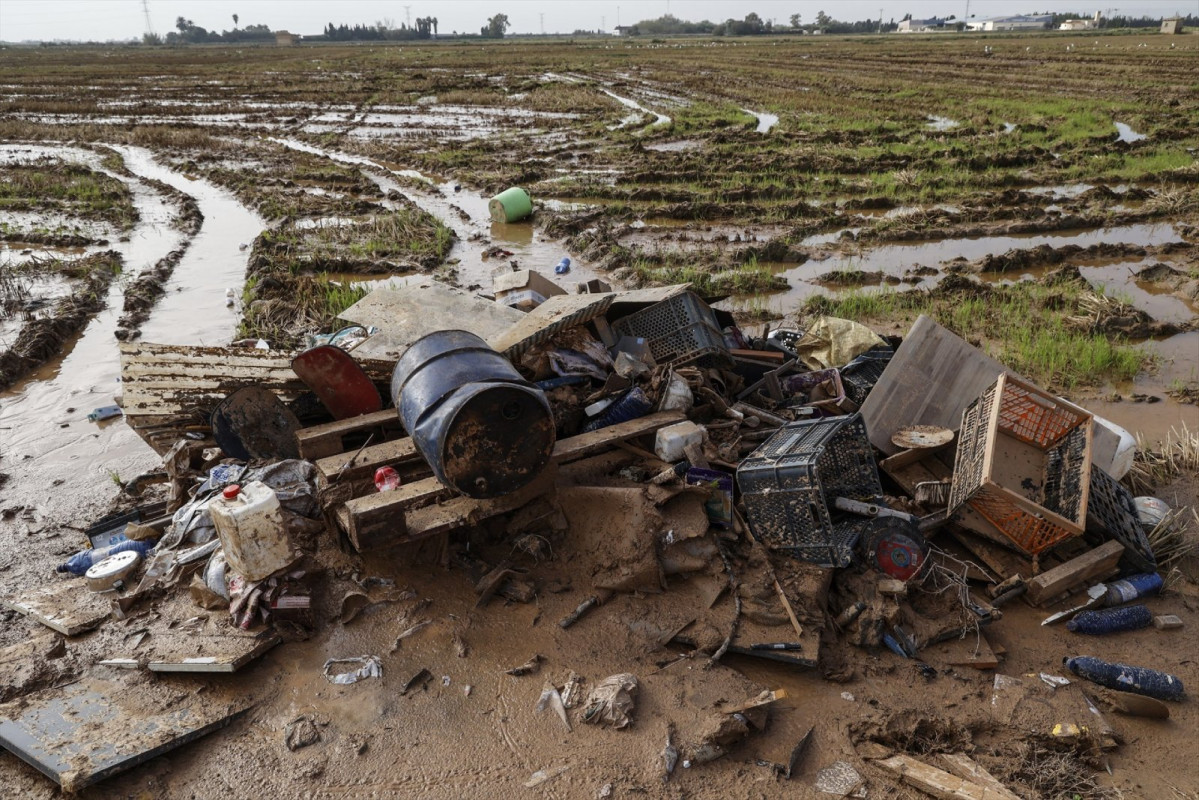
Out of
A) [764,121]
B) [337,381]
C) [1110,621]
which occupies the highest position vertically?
[764,121]

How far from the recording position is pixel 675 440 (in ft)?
14.3

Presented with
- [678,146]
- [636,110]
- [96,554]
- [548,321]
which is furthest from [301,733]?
[636,110]

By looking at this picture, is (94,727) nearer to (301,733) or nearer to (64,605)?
(301,733)

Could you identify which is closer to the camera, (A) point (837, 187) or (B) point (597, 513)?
(B) point (597, 513)

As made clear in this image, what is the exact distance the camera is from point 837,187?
13742 mm

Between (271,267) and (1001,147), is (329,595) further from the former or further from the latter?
(1001,147)

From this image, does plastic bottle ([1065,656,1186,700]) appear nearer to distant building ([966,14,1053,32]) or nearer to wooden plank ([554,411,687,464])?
wooden plank ([554,411,687,464])

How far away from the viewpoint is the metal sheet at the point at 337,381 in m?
4.61

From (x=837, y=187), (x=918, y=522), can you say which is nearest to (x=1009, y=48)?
(x=837, y=187)

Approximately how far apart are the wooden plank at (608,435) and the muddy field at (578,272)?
0.64 metres

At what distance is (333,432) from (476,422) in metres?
1.33

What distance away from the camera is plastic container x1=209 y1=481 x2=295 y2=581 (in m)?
3.41

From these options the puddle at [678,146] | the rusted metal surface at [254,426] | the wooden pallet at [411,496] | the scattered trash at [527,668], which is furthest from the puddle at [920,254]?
the puddle at [678,146]

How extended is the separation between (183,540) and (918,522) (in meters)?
4.19
